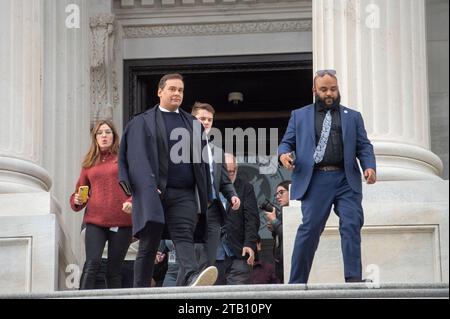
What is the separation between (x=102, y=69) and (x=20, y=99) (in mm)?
4252

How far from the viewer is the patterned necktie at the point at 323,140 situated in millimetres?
19609

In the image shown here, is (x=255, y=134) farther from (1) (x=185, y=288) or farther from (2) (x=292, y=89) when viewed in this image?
(1) (x=185, y=288)

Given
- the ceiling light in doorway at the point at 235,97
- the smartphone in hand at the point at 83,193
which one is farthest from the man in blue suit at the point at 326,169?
the ceiling light in doorway at the point at 235,97

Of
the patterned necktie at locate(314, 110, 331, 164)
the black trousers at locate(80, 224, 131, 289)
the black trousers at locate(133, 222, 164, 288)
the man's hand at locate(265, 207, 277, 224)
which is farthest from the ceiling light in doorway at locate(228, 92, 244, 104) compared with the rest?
the black trousers at locate(133, 222, 164, 288)

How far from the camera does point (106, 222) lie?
20.8 meters

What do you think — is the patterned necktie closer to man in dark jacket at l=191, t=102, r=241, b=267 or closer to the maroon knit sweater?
man in dark jacket at l=191, t=102, r=241, b=267

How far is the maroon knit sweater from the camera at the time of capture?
2083cm

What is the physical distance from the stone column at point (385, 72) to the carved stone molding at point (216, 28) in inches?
191

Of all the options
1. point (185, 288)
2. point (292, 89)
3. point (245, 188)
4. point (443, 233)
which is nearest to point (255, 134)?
point (292, 89)

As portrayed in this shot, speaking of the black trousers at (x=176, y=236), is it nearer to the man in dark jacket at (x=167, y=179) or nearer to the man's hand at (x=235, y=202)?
the man in dark jacket at (x=167, y=179)

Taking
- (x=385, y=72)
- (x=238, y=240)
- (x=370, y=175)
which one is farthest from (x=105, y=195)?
(x=385, y=72)

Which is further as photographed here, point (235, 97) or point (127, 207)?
point (235, 97)

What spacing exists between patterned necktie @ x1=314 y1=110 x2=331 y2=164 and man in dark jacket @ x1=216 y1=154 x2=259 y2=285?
230 cm

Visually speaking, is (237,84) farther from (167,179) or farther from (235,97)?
(167,179)
